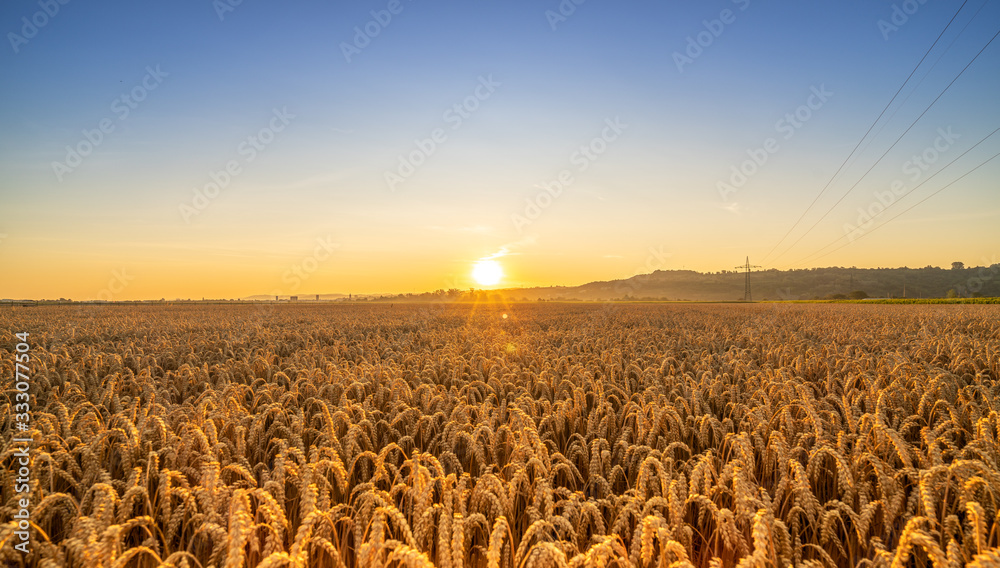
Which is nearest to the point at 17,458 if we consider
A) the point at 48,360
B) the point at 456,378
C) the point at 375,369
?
the point at 375,369

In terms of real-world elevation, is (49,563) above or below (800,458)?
above

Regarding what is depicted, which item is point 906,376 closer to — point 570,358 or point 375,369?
point 570,358

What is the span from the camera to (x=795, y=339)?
9781 mm

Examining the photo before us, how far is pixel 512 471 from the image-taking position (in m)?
3.17

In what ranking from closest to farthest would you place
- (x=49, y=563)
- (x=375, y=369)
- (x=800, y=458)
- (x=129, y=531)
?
(x=49, y=563) < (x=129, y=531) < (x=800, y=458) < (x=375, y=369)

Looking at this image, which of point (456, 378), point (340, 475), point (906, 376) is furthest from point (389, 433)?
point (906, 376)

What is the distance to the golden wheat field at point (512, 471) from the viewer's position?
6.66 ft

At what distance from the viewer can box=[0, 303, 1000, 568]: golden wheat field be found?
2031 millimetres

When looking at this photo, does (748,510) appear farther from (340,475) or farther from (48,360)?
(48,360)

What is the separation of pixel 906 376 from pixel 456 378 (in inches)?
213

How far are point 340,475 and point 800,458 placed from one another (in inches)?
134

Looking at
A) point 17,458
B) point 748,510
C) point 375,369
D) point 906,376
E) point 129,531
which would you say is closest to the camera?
point 748,510

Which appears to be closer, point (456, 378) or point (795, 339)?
point (456, 378)

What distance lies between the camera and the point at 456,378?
19.1 ft
